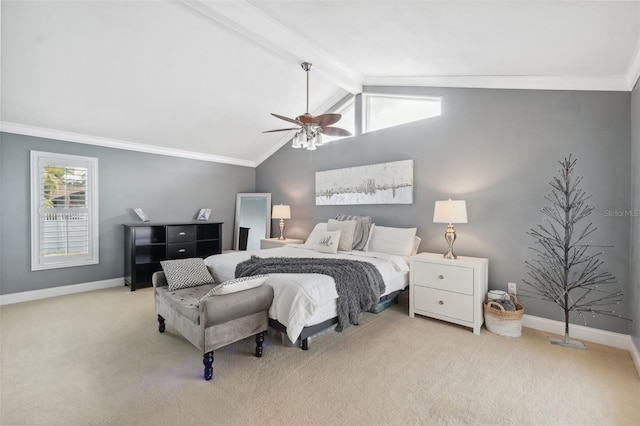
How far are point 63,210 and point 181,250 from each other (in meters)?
1.72

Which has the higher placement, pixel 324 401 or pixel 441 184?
pixel 441 184

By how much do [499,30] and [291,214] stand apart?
4412 millimetres

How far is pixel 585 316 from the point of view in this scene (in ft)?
9.09

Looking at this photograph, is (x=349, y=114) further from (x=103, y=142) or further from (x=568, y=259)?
(x=103, y=142)

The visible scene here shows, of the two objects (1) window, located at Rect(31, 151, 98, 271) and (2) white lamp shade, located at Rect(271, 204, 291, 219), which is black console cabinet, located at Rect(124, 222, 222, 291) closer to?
(1) window, located at Rect(31, 151, 98, 271)

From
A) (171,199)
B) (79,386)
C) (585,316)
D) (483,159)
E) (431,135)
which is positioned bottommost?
(79,386)

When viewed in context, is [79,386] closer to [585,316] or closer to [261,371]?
[261,371]

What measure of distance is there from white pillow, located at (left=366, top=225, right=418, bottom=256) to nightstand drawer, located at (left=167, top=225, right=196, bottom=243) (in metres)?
3.22

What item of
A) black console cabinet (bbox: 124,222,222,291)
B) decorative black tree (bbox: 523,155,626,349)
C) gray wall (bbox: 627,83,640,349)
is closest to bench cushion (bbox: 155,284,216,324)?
black console cabinet (bbox: 124,222,222,291)

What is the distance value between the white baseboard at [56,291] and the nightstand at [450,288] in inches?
184

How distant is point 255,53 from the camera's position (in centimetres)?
353

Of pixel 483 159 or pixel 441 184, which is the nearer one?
pixel 483 159

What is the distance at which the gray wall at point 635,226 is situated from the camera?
233cm

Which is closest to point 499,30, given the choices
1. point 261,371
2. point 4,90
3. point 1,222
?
point 261,371
